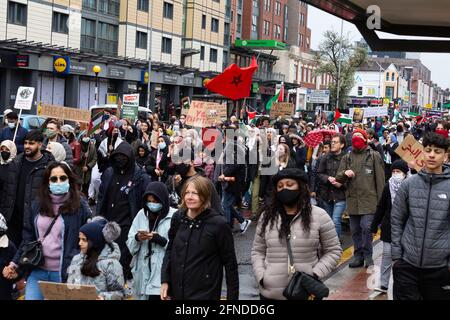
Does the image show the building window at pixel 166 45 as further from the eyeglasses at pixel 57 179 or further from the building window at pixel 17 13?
the eyeglasses at pixel 57 179

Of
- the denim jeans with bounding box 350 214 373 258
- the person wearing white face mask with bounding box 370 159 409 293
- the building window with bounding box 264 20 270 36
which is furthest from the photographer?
the building window with bounding box 264 20 270 36

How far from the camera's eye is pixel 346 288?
26.8 feet

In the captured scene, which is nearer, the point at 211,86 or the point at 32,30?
the point at 211,86

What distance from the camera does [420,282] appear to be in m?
5.49

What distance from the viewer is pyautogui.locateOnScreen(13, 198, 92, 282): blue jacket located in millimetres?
5828

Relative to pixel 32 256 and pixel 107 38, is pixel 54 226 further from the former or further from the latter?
pixel 107 38

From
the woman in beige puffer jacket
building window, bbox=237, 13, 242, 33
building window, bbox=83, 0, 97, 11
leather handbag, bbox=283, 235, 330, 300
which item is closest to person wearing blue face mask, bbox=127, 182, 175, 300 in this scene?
the woman in beige puffer jacket

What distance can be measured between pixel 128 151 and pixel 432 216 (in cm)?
342

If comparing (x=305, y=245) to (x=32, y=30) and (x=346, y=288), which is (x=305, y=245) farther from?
(x=32, y=30)

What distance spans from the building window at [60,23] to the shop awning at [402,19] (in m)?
35.0

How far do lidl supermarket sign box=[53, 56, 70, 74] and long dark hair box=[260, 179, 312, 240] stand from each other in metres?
33.7

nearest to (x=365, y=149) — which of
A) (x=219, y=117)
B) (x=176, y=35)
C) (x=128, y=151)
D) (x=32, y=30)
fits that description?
(x=128, y=151)

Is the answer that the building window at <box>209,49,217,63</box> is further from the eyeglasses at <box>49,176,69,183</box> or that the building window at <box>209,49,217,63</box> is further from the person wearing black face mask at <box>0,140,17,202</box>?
the eyeglasses at <box>49,176,69,183</box>
